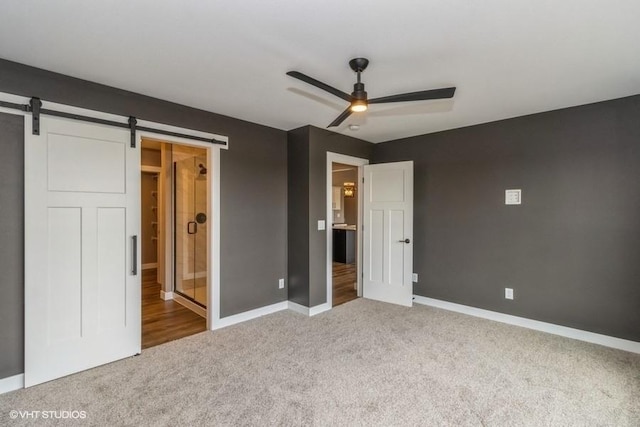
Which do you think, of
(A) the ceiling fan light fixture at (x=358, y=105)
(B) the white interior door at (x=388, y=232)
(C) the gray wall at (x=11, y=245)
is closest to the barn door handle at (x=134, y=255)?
(C) the gray wall at (x=11, y=245)

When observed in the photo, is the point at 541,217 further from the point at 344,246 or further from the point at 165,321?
the point at 165,321

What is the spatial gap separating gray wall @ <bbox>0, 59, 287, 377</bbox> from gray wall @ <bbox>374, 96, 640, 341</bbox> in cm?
204

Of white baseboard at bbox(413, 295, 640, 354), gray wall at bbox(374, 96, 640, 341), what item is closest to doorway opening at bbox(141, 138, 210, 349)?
gray wall at bbox(374, 96, 640, 341)

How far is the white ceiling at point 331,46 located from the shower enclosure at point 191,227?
4.61 feet

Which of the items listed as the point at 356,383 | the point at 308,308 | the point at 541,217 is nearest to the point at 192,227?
the point at 308,308

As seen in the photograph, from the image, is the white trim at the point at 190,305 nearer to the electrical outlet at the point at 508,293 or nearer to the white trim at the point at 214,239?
the white trim at the point at 214,239

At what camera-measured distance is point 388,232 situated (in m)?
4.58

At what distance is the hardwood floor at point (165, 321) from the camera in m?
3.32

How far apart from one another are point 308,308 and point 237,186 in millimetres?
1755

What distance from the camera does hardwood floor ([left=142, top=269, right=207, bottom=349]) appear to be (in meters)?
3.32

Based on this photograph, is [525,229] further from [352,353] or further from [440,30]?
[440,30]

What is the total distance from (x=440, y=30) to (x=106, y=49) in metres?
2.19

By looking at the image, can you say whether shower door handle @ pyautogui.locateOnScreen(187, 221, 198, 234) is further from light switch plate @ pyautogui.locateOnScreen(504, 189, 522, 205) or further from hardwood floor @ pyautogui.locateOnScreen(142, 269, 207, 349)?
light switch plate @ pyautogui.locateOnScreen(504, 189, 522, 205)

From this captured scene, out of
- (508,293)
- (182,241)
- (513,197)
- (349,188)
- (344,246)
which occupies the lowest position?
(508,293)
